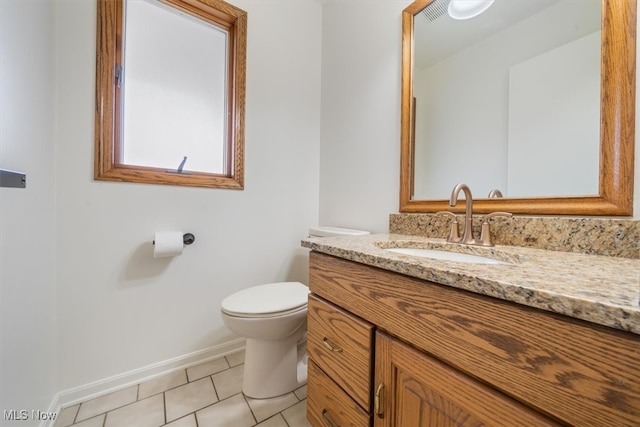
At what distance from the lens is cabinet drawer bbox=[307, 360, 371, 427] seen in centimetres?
72

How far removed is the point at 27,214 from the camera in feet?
2.70

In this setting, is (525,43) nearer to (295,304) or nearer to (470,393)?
(470,393)

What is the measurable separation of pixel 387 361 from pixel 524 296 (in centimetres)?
38

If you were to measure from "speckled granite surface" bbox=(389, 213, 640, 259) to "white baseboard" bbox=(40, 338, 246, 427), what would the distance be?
148 centimetres

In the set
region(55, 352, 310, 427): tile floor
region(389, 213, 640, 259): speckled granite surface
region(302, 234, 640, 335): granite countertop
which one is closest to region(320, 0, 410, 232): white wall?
region(389, 213, 640, 259): speckled granite surface

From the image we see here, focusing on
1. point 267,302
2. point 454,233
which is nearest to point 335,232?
point 267,302

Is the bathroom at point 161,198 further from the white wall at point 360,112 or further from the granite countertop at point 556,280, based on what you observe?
the granite countertop at point 556,280

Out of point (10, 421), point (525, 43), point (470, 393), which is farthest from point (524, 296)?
point (10, 421)

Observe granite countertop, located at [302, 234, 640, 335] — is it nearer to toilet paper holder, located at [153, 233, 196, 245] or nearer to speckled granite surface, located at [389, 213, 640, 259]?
speckled granite surface, located at [389, 213, 640, 259]

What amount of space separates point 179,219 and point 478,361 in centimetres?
139

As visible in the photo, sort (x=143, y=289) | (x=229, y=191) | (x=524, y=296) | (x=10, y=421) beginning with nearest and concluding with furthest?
(x=524, y=296), (x=10, y=421), (x=143, y=289), (x=229, y=191)

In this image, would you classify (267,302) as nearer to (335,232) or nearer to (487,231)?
(335,232)

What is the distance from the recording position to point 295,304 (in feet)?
3.62

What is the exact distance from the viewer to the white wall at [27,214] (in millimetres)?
691
